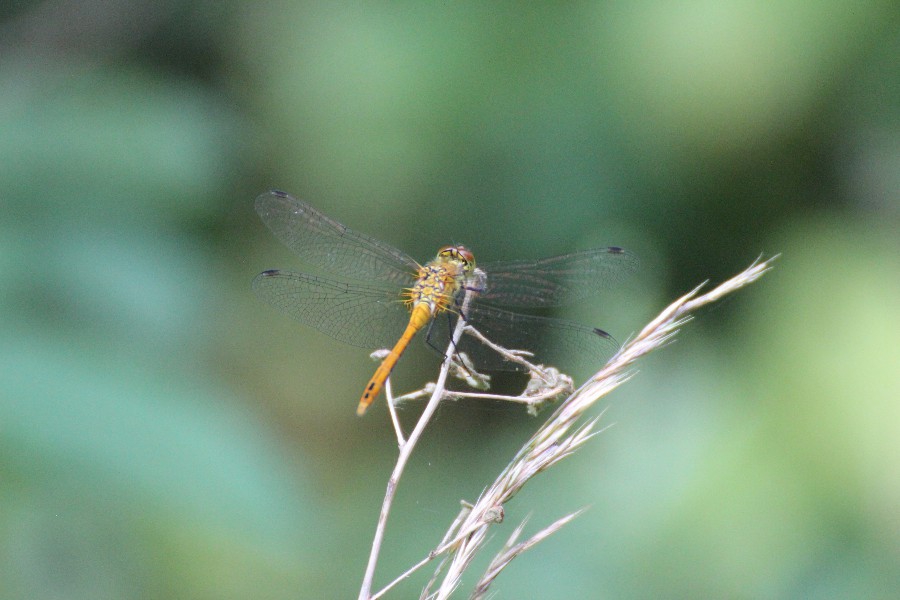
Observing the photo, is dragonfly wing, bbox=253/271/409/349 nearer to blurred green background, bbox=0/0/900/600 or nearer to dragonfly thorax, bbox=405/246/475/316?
dragonfly thorax, bbox=405/246/475/316

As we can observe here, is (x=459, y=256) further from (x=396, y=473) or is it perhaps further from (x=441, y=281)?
(x=396, y=473)

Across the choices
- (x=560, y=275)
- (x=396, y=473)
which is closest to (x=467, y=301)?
(x=560, y=275)

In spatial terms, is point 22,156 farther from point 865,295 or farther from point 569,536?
point 865,295

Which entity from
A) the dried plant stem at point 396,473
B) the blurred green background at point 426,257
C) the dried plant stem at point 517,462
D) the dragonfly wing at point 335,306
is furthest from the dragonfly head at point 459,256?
the dried plant stem at point 517,462

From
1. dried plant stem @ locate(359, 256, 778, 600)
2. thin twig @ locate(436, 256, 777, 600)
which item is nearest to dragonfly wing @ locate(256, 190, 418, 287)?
dried plant stem @ locate(359, 256, 778, 600)

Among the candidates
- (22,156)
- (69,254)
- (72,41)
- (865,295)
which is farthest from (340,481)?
(72,41)
